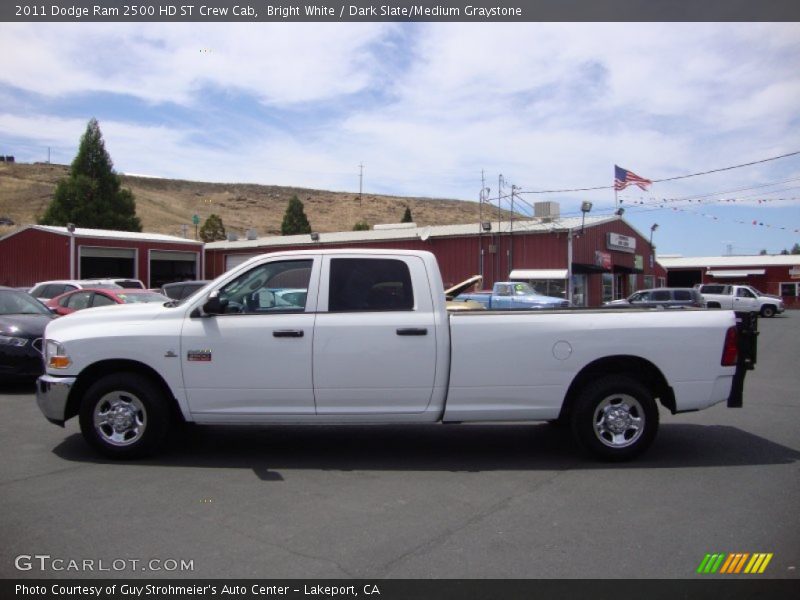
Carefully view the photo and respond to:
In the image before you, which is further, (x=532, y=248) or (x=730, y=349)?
(x=532, y=248)

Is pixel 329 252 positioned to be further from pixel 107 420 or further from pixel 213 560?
pixel 213 560

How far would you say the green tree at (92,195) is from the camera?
47.4 metres

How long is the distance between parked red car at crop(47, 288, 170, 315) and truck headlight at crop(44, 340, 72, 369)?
26.3ft

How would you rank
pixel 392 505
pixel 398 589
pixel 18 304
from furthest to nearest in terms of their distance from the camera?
pixel 18 304
pixel 392 505
pixel 398 589

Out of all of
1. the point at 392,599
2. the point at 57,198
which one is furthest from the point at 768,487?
the point at 57,198

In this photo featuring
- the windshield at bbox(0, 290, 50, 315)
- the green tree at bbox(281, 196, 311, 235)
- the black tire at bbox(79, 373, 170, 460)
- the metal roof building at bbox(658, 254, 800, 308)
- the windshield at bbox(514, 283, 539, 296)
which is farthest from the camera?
the green tree at bbox(281, 196, 311, 235)

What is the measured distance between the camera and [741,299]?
116 feet

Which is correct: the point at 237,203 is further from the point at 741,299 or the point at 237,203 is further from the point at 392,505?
the point at 392,505

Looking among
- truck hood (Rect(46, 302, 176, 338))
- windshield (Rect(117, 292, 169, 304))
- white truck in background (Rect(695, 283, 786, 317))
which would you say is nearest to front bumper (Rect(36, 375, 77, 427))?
truck hood (Rect(46, 302, 176, 338))

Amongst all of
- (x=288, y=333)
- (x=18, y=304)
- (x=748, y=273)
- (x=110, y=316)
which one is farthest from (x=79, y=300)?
(x=748, y=273)

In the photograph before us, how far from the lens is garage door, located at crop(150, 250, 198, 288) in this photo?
38.9m

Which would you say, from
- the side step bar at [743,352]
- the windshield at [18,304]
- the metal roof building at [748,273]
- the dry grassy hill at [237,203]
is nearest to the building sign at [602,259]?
the metal roof building at [748,273]

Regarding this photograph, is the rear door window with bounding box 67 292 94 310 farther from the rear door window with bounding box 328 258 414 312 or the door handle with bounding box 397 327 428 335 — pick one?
the door handle with bounding box 397 327 428 335

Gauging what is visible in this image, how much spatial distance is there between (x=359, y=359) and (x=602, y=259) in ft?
109
